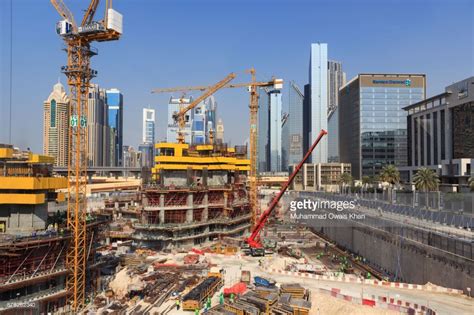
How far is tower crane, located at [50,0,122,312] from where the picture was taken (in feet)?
150

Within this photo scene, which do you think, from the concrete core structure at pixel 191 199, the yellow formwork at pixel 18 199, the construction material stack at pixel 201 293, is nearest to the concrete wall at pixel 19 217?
the yellow formwork at pixel 18 199

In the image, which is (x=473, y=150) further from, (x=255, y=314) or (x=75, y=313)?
(x=75, y=313)

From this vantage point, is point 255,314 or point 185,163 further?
point 185,163

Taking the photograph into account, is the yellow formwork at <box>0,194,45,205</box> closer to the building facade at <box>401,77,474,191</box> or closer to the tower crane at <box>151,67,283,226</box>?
the tower crane at <box>151,67,283,226</box>

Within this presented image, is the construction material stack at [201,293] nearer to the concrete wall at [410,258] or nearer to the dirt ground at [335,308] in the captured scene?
the dirt ground at [335,308]

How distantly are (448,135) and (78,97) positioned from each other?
368ft

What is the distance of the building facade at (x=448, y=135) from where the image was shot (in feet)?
364

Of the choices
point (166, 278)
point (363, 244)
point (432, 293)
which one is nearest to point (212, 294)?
point (166, 278)

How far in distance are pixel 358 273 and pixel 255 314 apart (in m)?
32.4

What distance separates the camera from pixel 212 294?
45.7m

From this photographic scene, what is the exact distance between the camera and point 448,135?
121 metres

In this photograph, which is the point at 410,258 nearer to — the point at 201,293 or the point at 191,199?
the point at 201,293

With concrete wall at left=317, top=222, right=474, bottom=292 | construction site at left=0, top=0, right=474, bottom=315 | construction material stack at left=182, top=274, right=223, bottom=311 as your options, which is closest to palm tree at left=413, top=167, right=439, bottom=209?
construction site at left=0, top=0, right=474, bottom=315

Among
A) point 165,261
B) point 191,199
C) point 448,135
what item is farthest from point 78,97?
point 448,135
